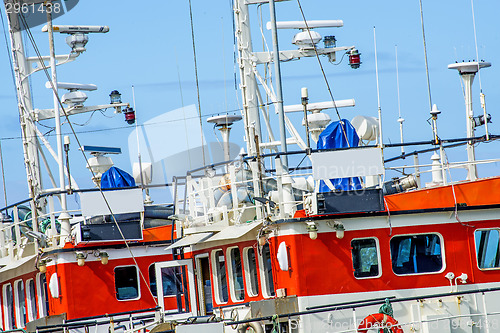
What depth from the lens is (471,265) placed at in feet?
62.1

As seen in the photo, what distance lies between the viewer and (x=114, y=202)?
22875mm

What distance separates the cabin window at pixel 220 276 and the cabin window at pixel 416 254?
3965 millimetres

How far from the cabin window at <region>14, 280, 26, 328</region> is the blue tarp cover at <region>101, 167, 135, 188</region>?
3443 millimetres

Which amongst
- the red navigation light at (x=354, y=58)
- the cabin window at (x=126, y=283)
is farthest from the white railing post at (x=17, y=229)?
the red navigation light at (x=354, y=58)

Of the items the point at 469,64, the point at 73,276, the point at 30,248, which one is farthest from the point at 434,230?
the point at 30,248

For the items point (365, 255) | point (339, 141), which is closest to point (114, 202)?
point (339, 141)

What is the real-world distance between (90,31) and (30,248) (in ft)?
26.3

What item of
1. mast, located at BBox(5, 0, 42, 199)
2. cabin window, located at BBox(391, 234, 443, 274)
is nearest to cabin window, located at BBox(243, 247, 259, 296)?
cabin window, located at BBox(391, 234, 443, 274)

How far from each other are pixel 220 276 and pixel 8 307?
337 inches

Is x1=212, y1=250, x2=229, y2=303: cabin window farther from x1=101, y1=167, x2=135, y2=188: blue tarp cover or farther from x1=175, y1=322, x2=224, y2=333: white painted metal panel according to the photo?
x1=101, y1=167, x2=135, y2=188: blue tarp cover

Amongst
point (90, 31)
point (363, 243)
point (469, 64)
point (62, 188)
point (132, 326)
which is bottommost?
point (132, 326)

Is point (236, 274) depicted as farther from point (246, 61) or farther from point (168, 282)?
point (246, 61)

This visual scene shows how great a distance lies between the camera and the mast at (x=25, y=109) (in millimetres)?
30094

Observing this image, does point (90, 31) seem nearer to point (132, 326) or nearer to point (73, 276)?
point (73, 276)
